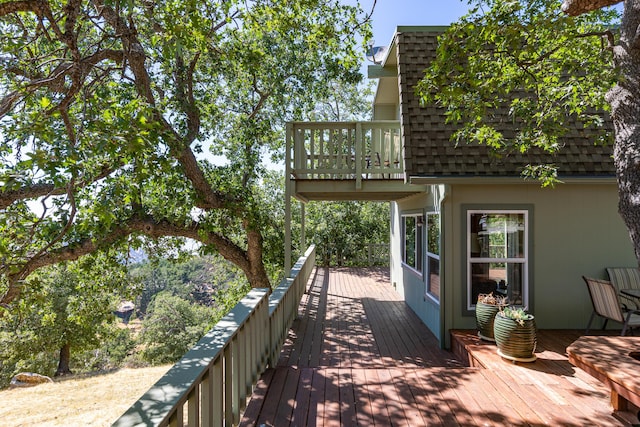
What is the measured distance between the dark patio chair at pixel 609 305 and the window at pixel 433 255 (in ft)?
6.49

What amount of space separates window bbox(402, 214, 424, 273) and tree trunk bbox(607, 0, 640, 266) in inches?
149

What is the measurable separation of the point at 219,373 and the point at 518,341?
3427 mm

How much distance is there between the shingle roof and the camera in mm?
5207

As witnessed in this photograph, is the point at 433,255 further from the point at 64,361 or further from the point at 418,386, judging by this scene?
the point at 64,361

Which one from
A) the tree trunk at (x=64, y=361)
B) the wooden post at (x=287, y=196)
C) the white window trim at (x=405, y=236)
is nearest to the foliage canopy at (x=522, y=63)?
the white window trim at (x=405, y=236)

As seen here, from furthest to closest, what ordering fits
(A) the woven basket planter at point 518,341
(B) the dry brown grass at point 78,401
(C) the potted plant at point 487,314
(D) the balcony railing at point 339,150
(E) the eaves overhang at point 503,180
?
1. (B) the dry brown grass at point 78,401
2. (D) the balcony railing at point 339,150
3. (E) the eaves overhang at point 503,180
4. (C) the potted plant at point 487,314
5. (A) the woven basket planter at point 518,341

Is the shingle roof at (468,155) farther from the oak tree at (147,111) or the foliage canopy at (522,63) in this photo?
the oak tree at (147,111)

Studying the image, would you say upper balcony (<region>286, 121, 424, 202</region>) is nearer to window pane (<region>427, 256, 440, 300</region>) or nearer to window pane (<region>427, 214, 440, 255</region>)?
window pane (<region>427, 214, 440, 255</region>)

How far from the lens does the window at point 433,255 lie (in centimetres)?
562

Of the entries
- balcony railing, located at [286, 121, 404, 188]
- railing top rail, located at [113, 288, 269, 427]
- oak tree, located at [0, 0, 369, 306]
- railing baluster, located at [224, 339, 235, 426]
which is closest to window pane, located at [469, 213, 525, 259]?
balcony railing, located at [286, 121, 404, 188]

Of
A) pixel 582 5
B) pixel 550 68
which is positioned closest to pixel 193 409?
pixel 582 5

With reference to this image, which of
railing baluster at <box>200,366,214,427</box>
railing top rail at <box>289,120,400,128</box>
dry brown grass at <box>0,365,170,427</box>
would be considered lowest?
dry brown grass at <box>0,365,170,427</box>

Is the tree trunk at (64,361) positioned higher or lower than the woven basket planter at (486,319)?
lower

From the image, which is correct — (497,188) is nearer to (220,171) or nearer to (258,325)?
(258,325)
